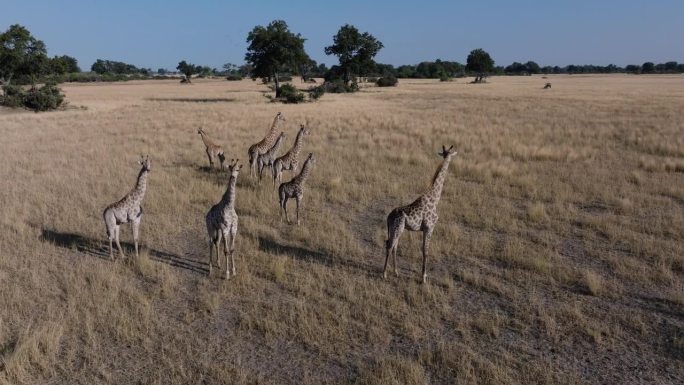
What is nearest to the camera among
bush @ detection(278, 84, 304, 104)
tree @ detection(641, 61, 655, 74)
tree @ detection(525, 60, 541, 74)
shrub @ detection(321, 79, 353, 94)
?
bush @ detection(278, 84, 304, 104)

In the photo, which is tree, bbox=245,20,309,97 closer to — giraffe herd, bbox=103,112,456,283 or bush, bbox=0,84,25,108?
bush, bbox=0,84,25,108

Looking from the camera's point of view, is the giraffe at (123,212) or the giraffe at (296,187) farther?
the giraffe at (296,187)

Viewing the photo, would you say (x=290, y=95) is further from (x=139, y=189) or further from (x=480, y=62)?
(x=480, y=62)

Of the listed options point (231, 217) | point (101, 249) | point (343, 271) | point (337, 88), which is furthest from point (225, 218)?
point (337, 88)

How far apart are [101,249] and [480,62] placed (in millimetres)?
103627

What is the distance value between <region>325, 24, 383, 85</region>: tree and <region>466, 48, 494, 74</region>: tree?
41401 mm

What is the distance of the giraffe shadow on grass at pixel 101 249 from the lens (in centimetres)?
816

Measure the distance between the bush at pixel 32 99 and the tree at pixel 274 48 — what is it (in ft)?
62.5

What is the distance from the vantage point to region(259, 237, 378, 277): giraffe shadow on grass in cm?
798

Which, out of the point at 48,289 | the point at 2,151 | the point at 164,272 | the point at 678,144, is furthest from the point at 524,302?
the point at 2,151

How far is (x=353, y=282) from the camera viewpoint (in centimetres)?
732

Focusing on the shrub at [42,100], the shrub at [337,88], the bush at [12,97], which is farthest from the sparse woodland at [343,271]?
the shrub at [337,88]

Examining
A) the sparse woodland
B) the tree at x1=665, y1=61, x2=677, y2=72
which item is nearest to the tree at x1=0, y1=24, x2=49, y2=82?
the sparse woodland

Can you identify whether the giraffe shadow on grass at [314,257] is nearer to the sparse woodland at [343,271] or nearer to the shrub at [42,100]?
the sparse woodland at [343,271]
